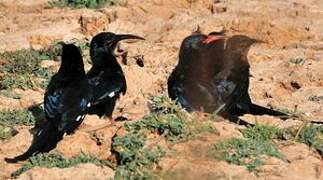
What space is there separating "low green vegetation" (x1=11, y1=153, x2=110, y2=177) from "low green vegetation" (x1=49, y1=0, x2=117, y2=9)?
704cm

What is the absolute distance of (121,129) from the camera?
7.05 meters

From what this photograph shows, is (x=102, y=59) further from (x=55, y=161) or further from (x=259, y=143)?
(x=259, y=143)

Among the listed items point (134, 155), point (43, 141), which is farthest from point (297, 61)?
point (134, 155)

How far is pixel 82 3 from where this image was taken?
13906 mm

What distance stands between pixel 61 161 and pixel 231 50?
105 inches

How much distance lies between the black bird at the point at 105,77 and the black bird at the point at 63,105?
9.4 inches

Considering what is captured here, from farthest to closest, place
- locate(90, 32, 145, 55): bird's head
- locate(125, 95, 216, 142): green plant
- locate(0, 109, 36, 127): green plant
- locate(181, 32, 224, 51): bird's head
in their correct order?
locate(90, 32, 145, 55): bird's head → locate(181, 32, 224, 51): bird's head → locate(0, 109, 36, 127): green plant → locate(125, 95, 216, 142): green plant

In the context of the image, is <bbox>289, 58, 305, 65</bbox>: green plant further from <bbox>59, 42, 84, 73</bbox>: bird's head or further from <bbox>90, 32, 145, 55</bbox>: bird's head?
<bbox>59, 42, 84, 73</bbox>: bird's head

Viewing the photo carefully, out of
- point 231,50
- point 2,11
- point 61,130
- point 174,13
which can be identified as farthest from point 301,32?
point 61,130

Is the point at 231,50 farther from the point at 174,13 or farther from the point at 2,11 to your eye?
the point at 2,11

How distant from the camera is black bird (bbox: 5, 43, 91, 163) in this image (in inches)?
284

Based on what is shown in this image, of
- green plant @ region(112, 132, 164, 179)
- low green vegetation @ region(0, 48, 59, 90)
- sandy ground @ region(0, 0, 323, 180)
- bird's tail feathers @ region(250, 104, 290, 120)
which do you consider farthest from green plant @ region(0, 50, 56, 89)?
green plant @ region(112, 132, 164, 179)

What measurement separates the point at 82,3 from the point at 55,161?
731 centimetres

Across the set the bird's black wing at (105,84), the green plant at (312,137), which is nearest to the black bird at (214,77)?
the bird's black wing at (105,84)
